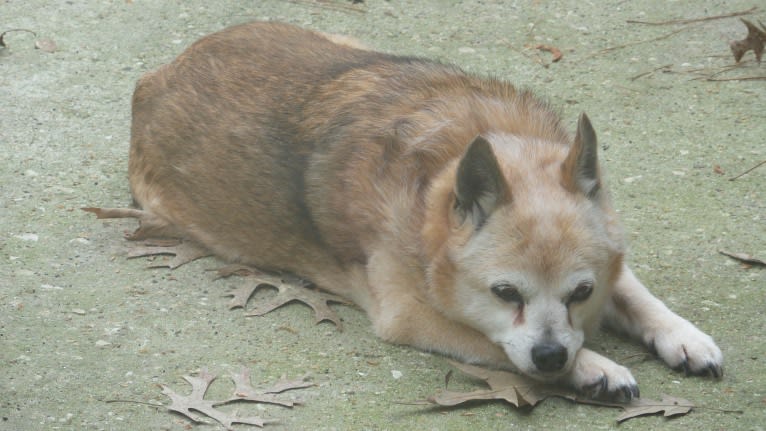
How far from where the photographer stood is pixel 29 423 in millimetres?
4328

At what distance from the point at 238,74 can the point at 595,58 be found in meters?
2.86

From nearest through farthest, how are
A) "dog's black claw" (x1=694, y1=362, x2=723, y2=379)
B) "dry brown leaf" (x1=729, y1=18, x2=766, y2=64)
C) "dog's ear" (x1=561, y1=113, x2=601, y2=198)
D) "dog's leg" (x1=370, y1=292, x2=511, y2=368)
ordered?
"dog's ear" (x1=561, y1=113, x2=601, y2=198) < "dog's black claw" (x1=694, y1=362, x2=723, y2=379) < "dog's leg" (x1=370, y1=292, x2=511, y2=368) < "dry brown leaf" (x1=729, y1=18, x2=766, y2=64)

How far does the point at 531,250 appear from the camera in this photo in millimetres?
4371

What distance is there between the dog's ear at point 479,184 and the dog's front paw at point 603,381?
69cm

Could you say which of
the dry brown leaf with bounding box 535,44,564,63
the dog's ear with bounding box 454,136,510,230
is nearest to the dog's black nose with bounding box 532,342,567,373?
the dog's ear with bounding box 454,136,510,230

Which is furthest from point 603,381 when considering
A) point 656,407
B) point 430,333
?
point 430,333

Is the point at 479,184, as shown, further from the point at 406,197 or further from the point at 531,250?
the point at 406,197

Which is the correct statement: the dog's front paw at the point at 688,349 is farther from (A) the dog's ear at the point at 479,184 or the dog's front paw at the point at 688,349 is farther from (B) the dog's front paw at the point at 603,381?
(A) the dog's ear at the point at 479,184

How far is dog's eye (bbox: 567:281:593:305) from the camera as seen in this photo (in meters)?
4.43

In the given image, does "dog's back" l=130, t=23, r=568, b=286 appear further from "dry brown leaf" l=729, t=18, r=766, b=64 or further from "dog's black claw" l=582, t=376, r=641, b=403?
"dry brown leaf" l=729, t=18, r=766, b=64

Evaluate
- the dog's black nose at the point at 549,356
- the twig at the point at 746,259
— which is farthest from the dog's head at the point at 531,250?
the twig at the point at 746,259

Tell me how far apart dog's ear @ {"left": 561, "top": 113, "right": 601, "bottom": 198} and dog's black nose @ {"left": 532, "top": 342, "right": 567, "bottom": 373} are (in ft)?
2.05

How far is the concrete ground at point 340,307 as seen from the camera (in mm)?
4555

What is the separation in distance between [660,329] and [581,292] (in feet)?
1.85
